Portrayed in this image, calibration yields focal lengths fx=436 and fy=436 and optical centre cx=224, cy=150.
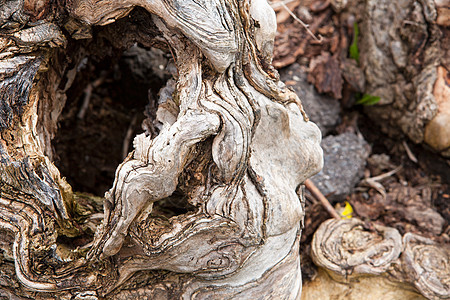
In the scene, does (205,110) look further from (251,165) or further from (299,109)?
(299,109)

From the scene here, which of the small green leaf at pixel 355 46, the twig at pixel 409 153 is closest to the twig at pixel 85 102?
the small green leaf at pixel 355 46

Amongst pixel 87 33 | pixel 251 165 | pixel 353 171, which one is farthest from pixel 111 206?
pixel 353 171

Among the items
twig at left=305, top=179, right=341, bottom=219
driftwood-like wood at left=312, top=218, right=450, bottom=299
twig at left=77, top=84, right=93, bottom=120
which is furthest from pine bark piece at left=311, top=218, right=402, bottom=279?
twig at left=77, top=84, right=93, bottom=120

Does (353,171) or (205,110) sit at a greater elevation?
(205,110)

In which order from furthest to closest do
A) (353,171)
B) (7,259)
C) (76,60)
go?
(353,171)
(76,60)
(7,259)

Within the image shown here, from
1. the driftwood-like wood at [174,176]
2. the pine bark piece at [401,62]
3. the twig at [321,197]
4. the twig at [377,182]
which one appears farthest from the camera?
the twig at [377,182]

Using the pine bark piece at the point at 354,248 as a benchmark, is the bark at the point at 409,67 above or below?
above

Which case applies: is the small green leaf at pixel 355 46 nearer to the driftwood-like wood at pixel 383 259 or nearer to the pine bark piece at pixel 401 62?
the pine bark piece at pixel 401 62

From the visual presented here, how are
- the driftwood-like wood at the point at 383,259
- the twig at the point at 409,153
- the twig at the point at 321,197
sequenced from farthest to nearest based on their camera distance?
the twig at the point at 409,153, the twig at the point at 321,197, the driftwood-like wood at the point at 383,259
